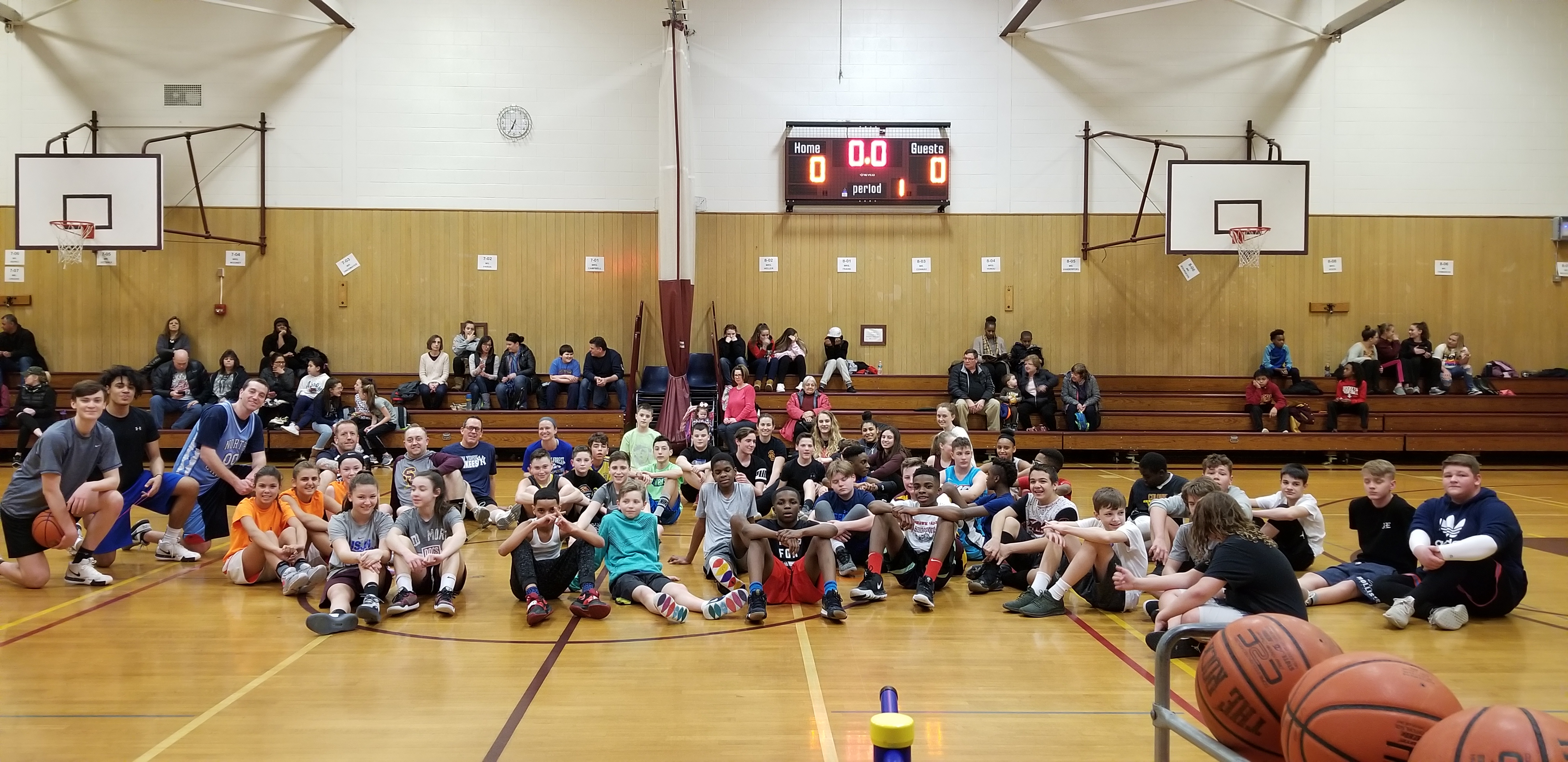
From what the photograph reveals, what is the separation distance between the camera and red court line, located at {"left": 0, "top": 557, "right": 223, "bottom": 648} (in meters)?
5.14

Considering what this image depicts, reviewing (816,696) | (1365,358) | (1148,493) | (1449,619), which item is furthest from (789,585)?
(1365,358)

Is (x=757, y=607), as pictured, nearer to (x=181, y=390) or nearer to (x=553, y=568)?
(x=553, y=568)

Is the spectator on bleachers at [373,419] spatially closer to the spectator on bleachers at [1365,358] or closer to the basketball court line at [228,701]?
the basketball court line at [228,701]

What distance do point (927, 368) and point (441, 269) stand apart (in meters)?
7.91

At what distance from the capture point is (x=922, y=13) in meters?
15.0

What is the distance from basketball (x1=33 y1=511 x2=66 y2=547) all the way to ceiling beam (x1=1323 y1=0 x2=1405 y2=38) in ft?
53.5

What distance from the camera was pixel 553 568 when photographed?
5.90m

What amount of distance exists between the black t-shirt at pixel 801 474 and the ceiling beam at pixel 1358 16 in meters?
11.7

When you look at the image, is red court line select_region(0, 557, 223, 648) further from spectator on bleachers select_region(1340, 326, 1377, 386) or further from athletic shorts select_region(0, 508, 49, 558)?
spectator on bleachers select_region(1340, 326, 1377, 386)

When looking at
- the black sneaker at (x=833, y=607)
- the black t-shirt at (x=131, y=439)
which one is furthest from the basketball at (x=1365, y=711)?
the black t-shirt at (x=131, y=439)

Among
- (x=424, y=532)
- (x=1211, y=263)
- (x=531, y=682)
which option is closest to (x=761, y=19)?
(x=1211, y=263)

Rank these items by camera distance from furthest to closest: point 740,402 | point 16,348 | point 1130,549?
point 16,348 < point 740,402 < point 1130,549

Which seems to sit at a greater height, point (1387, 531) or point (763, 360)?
point (763, 360)

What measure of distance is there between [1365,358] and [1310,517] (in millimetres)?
10076
